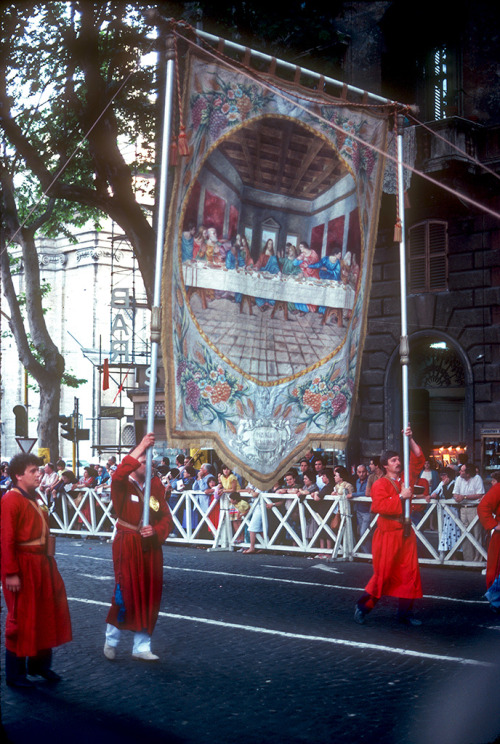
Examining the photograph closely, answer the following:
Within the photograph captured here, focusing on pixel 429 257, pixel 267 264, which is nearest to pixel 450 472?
pixel 429 257

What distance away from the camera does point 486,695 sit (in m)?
7.57

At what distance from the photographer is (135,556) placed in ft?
28.8

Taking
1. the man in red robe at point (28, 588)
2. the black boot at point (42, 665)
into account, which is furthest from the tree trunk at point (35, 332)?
the black boot at point (42, 665)

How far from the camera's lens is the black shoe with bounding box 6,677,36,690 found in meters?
7.95

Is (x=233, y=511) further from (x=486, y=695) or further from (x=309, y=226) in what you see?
(x=486, y=695)

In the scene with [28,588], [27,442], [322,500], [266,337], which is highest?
[266,337]

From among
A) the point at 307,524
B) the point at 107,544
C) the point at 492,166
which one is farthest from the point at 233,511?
the point at 492,166

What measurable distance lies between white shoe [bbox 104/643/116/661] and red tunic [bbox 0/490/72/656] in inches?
27.7

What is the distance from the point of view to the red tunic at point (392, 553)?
1080 centimetres

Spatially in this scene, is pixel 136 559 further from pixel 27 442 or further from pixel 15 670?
pixel 27 442

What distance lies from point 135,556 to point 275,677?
5.14ft

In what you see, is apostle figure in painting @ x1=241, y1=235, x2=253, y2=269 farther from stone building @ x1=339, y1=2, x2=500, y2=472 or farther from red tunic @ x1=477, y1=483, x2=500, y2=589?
stone building @ x1=339, y1=2, x2=500, y2=472

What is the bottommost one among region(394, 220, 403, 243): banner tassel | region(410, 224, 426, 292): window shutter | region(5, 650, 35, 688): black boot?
region(5, 650, 35, 688): black boot

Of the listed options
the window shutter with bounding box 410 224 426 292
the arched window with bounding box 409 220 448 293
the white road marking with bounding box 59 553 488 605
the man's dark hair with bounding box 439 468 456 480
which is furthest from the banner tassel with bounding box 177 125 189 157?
the window shutter with bounding box 410 224 426 292
